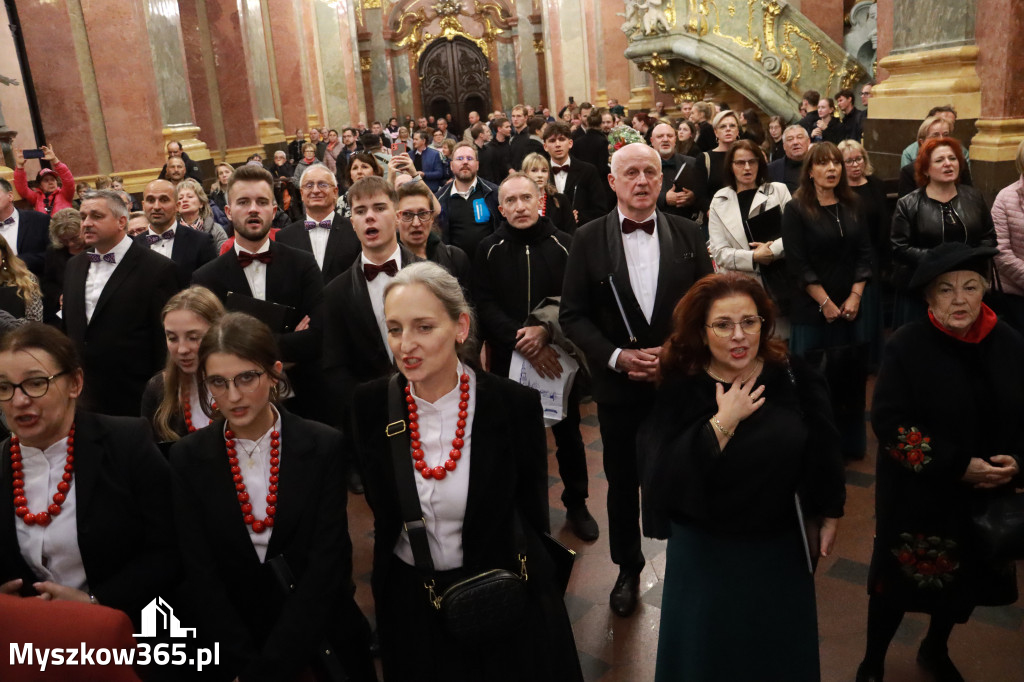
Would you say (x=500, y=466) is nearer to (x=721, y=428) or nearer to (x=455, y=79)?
(x=721, y=428)

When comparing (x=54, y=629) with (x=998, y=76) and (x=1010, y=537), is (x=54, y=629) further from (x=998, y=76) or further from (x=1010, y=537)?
(x=998, y=76)

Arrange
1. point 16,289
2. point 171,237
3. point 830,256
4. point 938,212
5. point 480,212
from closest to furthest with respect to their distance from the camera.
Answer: point 16,289, point 830,256, point 938,212, point 171,237, point 480,212

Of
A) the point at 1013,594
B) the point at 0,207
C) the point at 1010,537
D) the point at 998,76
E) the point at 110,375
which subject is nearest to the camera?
the point at 1010,537

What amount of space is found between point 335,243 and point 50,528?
10.1 ft

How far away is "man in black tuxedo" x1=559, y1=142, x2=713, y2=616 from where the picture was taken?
3545mm

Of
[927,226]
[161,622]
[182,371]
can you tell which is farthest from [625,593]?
[927,226]

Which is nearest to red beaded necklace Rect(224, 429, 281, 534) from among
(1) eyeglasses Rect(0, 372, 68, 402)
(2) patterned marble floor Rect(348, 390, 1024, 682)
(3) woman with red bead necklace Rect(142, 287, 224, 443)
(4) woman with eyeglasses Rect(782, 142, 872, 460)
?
(1) eyeglasses Rect(0, 372, 68, 402)

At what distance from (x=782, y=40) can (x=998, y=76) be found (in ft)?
26.7

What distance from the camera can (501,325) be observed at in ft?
15.0

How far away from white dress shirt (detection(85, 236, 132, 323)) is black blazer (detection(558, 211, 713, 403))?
2555 millimetres

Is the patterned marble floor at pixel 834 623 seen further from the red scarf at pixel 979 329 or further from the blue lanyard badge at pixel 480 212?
the blue lanyard badge at pixel 480 212

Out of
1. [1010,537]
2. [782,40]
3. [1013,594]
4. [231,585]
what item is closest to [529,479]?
[231,585]

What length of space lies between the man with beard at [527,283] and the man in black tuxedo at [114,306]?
1750 millimetres

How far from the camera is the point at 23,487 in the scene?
Result: 250 cm
